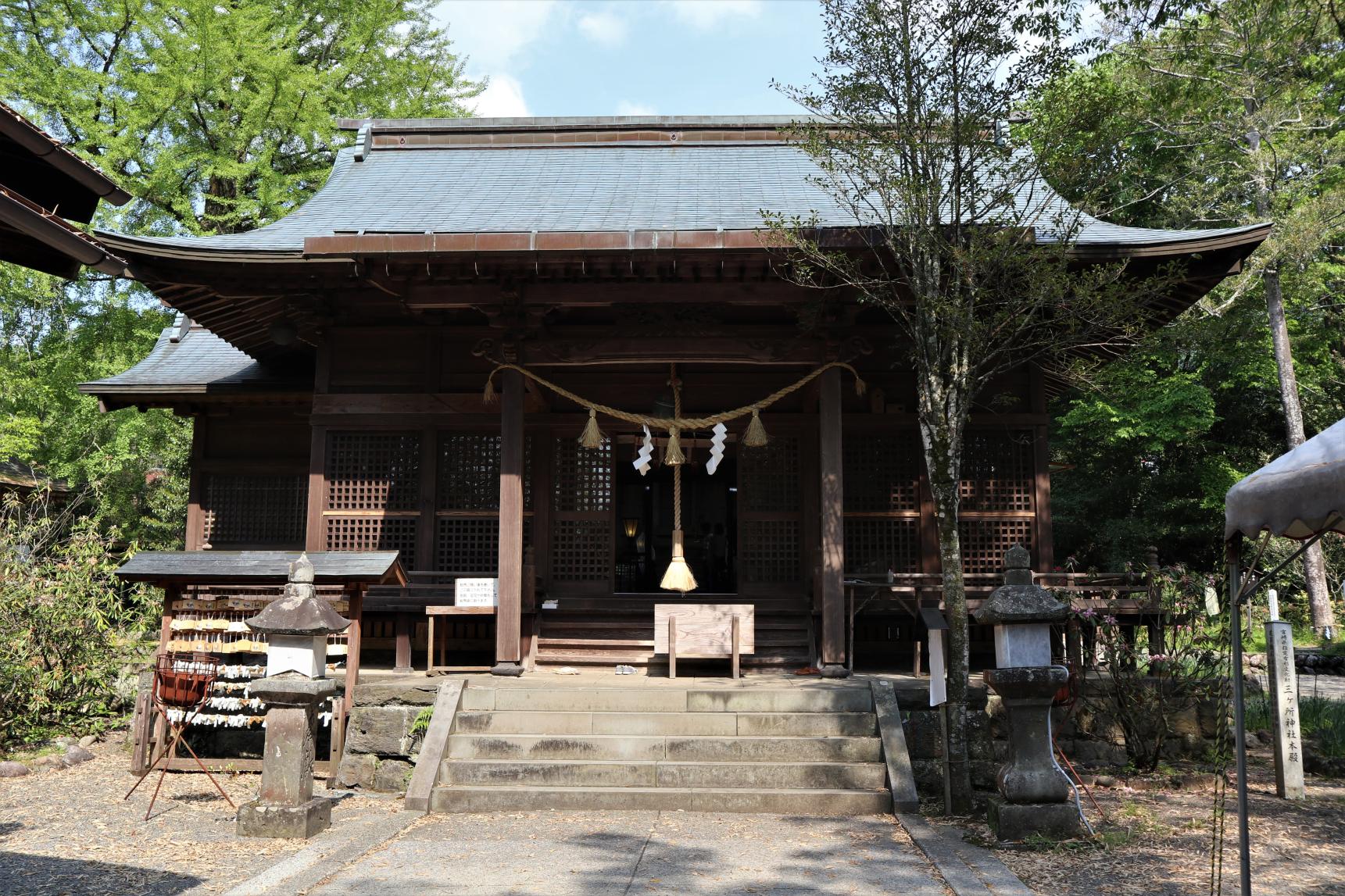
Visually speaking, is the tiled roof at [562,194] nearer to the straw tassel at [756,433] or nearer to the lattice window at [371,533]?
the straw tassel at [756,433]

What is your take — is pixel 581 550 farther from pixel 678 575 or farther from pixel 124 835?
pixel 124 835

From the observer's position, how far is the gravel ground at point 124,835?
559 centimetres

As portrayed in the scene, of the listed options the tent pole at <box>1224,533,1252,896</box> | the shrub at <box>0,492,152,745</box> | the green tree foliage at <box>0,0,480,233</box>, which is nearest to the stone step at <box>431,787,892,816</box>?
the tent pole at <box>1224,533,1252,896</box>

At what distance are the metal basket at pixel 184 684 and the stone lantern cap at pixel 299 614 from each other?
62.0 inches

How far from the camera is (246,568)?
845 cm

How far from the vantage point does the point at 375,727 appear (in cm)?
815

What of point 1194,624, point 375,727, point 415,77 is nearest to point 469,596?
point 375,727

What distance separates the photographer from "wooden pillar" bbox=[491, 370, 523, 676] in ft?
30.0

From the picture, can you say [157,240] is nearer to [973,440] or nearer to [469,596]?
[469,596]

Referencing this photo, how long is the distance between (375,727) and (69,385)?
12745 millimetres

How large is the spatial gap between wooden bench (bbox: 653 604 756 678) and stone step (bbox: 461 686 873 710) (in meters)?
1.12

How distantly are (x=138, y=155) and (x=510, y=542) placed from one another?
13.1 metres

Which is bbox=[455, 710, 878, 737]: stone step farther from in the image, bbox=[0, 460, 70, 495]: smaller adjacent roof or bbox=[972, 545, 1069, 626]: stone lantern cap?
bbox=[0, 460, 70, 495]: smaller adjacent roof

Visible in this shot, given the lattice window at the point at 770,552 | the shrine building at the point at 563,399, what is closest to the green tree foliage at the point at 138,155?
the shrine building at the point at 563,399
